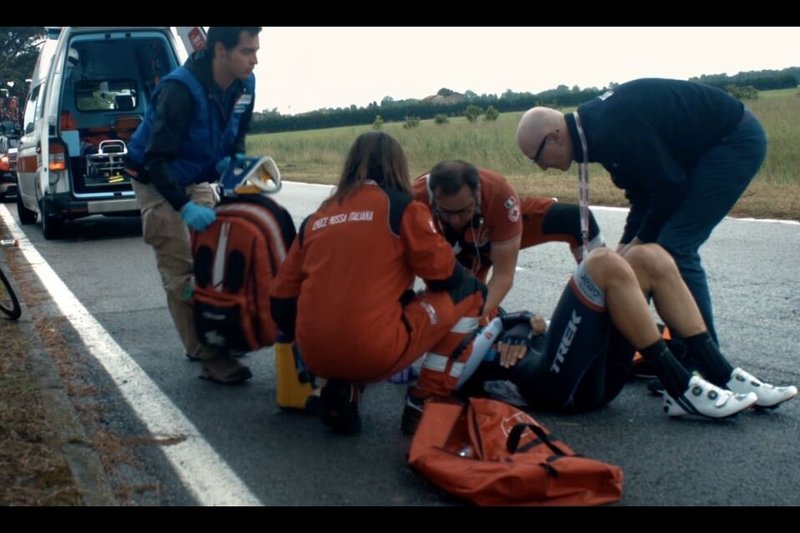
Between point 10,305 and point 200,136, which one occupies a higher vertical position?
point 200,136

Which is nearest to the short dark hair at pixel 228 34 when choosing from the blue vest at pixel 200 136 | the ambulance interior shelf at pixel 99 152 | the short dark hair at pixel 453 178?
the blue vest at pixel 200 136

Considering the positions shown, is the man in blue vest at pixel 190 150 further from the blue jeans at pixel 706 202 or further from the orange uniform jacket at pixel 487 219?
the blue jeans at pixel 706 202

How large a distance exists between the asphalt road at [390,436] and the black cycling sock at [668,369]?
181mm

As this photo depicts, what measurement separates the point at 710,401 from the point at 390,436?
4.60 ft

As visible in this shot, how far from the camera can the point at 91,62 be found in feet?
45.6

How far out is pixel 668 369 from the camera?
189 inches

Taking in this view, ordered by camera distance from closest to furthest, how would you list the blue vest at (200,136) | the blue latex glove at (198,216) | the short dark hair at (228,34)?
the blue latex glove at (198,216) → the short dark hair at (228,34) → the blue vest at (200,136)

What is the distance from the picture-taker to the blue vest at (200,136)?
5.83 metres

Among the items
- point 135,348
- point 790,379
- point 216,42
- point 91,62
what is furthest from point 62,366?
point 91,62

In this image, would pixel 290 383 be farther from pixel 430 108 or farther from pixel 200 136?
pixel 430 108

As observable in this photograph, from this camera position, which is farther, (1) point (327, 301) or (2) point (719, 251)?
(2) point (719, 251)

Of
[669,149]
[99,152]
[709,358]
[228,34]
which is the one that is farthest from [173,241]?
[99,152]
